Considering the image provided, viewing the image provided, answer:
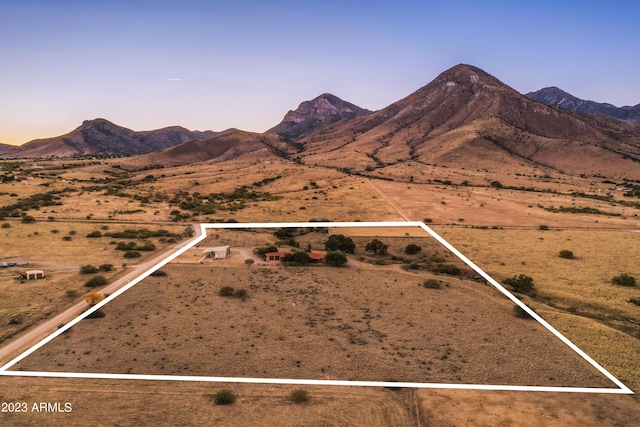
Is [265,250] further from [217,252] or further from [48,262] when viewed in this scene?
[48,262]

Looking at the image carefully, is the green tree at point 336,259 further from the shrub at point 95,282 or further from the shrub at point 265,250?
the shrub at point 95,282

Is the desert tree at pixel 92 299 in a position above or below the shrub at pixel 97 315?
above

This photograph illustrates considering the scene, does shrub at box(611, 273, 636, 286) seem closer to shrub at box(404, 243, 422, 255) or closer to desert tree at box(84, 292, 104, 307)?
shrub at box(404, 243, 422, 255)

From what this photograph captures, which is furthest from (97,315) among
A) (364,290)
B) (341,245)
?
(341,245)

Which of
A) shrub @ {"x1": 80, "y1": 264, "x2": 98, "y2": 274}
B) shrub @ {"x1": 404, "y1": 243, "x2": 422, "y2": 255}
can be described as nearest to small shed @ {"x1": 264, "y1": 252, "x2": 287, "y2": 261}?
shrub @ {"x1": 404, "y1": 243, "x2": 422, "y2": 255}

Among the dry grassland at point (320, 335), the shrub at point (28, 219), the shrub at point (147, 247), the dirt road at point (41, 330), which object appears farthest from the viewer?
the shrub at point (28, 219)

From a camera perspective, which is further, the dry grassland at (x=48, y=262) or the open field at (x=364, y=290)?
the dry grassland at (x=48, y=262)

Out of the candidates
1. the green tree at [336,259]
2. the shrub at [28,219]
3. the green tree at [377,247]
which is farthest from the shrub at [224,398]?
the shrub at [28,219]
